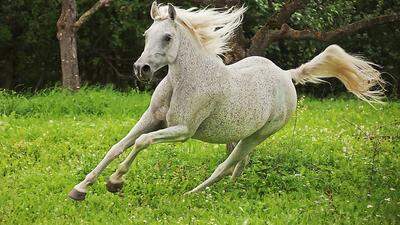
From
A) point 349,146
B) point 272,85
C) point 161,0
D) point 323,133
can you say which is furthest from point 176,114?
point 161,0

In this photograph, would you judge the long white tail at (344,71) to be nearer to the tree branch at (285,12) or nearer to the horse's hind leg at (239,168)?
the horse's hind leg at (239,168)

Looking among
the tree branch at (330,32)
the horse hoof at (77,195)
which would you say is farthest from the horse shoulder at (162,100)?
the tree branch at (330,32)

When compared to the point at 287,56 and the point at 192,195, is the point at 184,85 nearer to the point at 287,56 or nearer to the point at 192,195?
the point at 192,195

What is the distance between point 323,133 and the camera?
12.2 m

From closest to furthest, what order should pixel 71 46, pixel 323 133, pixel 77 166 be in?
pixel 77 166
pixel 323 133
pixel 71 46

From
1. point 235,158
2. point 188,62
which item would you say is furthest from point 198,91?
point 235,158

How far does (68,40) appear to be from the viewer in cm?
1608

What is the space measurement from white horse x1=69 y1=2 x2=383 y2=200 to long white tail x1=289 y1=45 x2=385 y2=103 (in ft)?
2.18

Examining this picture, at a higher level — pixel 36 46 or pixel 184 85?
pixel 184 85

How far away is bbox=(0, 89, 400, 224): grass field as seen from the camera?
24.3 feet

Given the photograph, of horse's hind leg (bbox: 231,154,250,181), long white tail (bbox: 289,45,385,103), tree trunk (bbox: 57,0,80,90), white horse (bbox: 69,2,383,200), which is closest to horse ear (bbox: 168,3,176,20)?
white horse (bbox: 69,2,383,200)

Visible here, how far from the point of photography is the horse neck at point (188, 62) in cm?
687

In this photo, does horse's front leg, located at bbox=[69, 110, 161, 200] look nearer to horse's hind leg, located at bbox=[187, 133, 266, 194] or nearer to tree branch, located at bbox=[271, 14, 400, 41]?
horse's hind leg, located at bbox=[187, 133, 266, 194]

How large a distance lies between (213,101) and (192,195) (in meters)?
1.44
